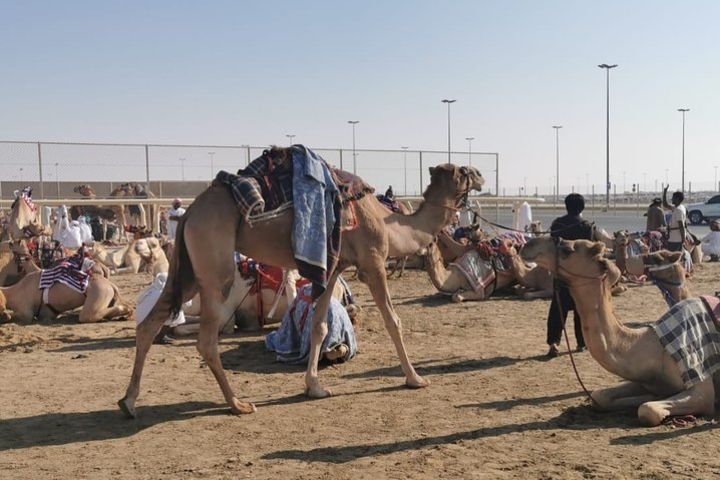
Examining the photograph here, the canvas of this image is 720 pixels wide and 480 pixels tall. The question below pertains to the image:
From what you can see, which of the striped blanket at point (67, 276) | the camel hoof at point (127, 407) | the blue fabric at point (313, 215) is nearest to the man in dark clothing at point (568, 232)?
the blue fabric at point (313, 215)

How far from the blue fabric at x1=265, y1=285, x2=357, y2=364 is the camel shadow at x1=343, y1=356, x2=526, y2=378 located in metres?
0.54

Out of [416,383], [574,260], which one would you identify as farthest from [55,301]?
[574,260]

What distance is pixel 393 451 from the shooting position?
5152 millimetres

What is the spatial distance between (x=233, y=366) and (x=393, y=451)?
3.44m

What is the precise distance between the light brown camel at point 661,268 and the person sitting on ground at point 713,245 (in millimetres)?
12981

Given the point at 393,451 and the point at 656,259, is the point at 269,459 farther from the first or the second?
the point at 656,259

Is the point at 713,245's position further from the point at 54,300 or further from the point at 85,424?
the point at 85,424

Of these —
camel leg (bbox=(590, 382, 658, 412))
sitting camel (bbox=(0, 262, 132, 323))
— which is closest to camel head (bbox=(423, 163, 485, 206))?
camel leg (bbox=(590, 382, 658, 412))

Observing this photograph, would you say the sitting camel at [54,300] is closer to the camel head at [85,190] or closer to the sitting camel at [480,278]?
the sitting camel at [480,278]

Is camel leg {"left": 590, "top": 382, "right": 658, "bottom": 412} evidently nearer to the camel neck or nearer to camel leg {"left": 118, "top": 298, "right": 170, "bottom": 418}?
the camel neck

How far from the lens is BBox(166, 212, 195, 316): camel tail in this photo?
21.2 feet

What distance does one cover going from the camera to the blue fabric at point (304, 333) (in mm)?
8125

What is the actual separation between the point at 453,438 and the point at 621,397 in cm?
143

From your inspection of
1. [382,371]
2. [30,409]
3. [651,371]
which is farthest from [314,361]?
[651,371]
